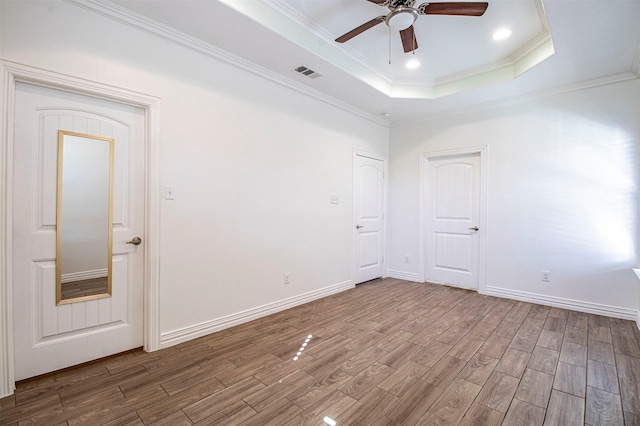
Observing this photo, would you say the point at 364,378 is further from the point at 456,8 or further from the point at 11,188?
the point at 456,8

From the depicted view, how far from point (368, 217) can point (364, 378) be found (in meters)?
2.94

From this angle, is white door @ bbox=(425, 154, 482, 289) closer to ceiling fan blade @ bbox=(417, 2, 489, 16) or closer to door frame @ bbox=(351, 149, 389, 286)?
door frame @ bbox=(351, 149, 389, 286)

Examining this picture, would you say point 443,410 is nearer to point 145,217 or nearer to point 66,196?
point 145,217

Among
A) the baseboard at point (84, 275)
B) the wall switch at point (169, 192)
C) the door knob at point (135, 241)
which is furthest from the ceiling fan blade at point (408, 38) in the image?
the baseboard at point (84, 275)

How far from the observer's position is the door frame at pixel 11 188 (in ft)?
5.90

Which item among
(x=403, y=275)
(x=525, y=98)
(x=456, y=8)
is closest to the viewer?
(x=456, y=8)

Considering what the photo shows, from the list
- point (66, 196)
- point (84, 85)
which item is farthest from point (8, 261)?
point (84, 85)

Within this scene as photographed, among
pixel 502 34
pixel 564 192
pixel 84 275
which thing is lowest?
pixel 84 275

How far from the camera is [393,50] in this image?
10.6ft

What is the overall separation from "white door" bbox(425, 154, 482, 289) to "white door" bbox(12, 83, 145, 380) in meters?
4.05

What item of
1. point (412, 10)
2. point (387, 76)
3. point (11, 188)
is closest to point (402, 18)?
point (412, 10)

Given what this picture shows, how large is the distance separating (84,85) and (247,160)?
→ 1.39 meters

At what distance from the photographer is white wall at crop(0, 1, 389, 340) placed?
6.79 ft

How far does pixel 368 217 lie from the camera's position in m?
4.72
